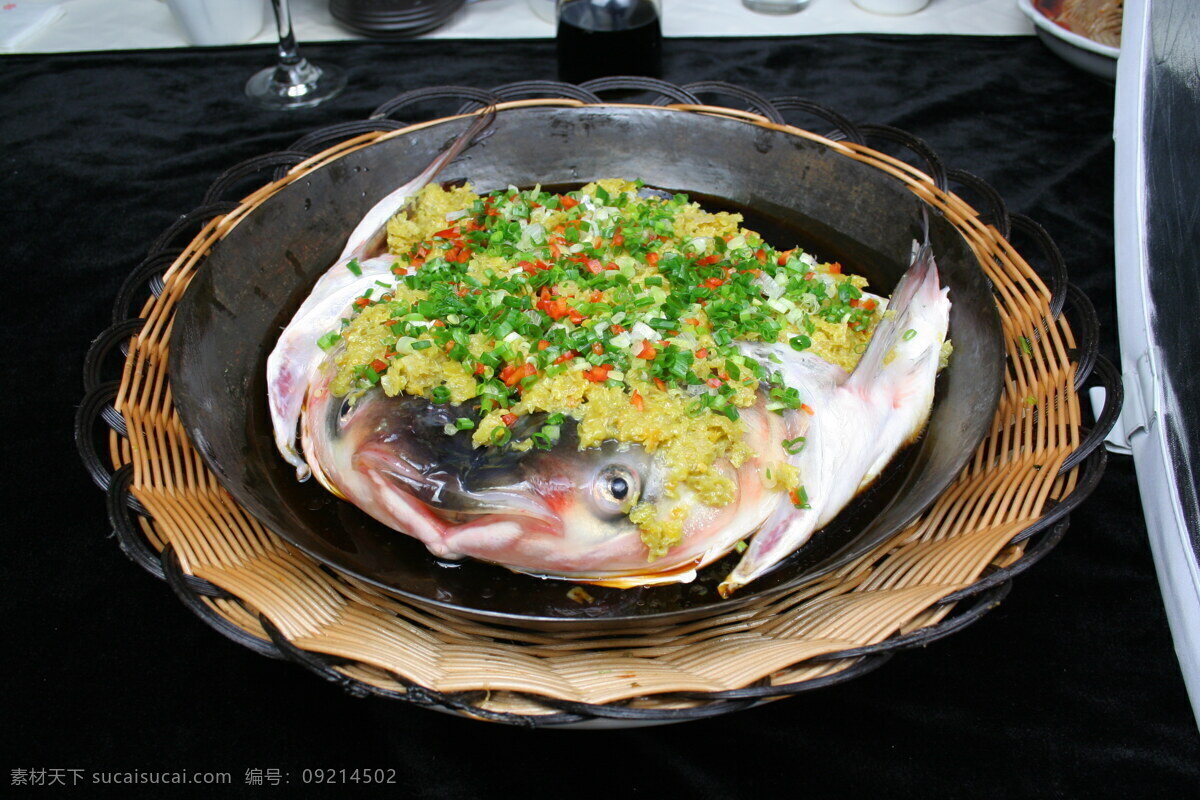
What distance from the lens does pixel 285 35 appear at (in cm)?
386

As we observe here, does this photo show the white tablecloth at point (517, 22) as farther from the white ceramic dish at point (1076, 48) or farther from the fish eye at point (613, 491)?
the fish eye at point (613, 491)

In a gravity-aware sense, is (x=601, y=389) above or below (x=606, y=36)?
below

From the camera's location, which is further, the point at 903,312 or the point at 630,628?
the point at 903,312

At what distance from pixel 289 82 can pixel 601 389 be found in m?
2.92

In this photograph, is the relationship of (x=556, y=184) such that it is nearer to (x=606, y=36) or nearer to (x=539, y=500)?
(x=606, y=36)

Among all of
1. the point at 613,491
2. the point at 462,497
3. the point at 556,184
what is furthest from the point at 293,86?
the point at 613,491

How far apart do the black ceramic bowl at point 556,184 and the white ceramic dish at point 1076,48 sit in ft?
6.38

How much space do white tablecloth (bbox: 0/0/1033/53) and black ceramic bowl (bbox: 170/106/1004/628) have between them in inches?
74.2

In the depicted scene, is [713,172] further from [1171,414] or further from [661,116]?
[1171,414]

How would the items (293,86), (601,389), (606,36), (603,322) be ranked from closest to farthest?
1. (601,389)
2. (603,322)
3. (606,36)
4. (293,86)

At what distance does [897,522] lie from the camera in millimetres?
1770

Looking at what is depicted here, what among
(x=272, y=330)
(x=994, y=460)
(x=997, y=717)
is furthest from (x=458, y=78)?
(x=997, y=717)

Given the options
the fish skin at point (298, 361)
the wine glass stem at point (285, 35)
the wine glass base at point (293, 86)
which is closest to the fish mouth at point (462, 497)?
the fish skin at point (298, 361)

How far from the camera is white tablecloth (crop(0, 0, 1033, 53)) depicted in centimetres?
432
